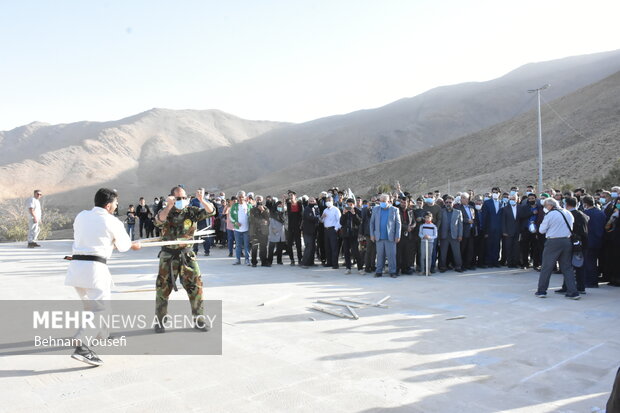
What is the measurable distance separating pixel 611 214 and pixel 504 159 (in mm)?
44318

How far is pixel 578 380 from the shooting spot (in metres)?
4.89

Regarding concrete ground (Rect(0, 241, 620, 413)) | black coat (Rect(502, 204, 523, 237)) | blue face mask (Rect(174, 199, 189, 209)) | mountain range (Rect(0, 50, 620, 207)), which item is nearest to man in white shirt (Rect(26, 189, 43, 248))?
concrete ground (Rect(0, 241, 620, 413))

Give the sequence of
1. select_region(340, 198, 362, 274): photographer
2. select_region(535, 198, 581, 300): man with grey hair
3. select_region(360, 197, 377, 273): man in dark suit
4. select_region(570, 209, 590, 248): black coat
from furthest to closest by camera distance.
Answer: select_region(340, 198, 362, 274): photographer → select_region(360, 197, 377, 273): man in dark suit → select_region(570, 209, 590, 248): black coat → select_region(535, 198, 581, 300): man with grey hair

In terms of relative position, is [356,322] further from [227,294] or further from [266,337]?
[227,294]

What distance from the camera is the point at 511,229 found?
12.6 meters

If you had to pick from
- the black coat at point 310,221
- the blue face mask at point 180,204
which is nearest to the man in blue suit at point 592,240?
the black coat at point 310,221

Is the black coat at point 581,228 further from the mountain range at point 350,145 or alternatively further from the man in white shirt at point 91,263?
the mountain range at point 350,145

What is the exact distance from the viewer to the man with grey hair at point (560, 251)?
881cm

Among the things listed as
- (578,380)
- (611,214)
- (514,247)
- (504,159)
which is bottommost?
(578,380)

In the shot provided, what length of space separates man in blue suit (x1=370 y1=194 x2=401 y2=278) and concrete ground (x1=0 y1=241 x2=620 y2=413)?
2.27 meters

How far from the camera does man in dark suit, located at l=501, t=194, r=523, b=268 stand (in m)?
12.6

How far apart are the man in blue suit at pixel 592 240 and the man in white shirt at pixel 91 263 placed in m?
8.90

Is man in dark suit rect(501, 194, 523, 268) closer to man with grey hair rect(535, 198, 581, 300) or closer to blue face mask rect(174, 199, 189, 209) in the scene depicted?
man with grey hair rect(535, 198, 581, 300)

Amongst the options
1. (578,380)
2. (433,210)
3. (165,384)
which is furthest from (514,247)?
(165,384)
